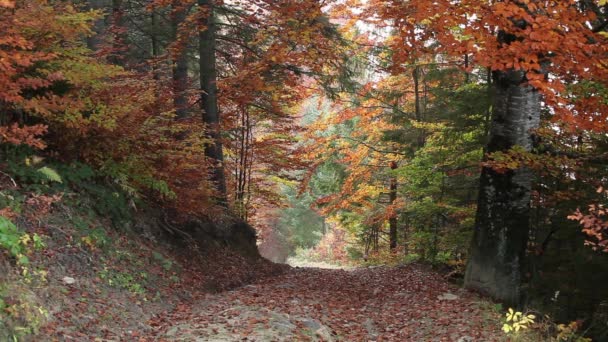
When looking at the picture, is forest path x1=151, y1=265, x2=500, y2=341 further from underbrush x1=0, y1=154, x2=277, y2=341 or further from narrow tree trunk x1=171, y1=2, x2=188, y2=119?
narrow tree trunk x1=171, y1=2, x2=188, y2=119

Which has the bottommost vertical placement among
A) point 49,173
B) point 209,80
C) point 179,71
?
point 49,173

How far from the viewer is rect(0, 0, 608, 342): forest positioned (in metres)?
5.79

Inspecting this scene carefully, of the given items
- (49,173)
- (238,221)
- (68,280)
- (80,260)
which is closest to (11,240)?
(68,280)

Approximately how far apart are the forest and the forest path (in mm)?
42

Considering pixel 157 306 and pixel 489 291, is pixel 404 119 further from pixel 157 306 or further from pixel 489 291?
pixel 157 306

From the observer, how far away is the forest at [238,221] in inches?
228

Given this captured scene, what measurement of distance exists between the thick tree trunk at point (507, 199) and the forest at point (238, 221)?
0.08 ft

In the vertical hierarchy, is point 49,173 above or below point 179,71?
below

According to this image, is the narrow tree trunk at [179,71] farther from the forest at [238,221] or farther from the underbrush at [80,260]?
the underbrush at [80,260]

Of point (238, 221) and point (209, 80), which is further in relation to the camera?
point (238, 221)

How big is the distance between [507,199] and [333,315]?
3.40 meters

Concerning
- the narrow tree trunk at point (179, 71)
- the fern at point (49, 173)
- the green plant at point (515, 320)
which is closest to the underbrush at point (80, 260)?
the fern at point (49, 173)

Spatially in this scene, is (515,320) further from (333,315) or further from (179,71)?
(179,71)

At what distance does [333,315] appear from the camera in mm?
8039
